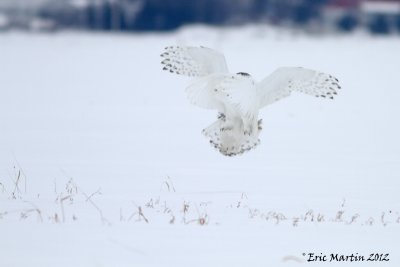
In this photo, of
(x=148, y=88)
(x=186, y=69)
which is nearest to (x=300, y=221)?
(x=186, y=69)

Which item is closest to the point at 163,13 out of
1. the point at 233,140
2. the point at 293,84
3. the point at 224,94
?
the point at 293,84

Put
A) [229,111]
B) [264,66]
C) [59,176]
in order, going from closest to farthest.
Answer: [229,111], [59,176], [264,66]

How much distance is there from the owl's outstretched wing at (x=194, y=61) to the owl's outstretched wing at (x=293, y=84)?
1.34 ft

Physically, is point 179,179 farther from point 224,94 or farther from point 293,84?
point 293,84

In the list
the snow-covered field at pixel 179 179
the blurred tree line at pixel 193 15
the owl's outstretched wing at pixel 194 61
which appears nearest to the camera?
the snow-covered field at pixel 179 179

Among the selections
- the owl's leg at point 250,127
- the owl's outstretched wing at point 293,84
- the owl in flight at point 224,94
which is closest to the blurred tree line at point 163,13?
the owl in flight at point 224,94

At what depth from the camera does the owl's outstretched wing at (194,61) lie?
7.08 m

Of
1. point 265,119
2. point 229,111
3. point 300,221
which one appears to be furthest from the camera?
point 265,119

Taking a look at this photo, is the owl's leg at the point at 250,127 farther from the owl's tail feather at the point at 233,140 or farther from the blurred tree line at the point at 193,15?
the blurred tree line at the point at 193,15

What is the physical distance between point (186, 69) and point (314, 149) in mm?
2919

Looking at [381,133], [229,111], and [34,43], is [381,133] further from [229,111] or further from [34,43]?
[34,43]

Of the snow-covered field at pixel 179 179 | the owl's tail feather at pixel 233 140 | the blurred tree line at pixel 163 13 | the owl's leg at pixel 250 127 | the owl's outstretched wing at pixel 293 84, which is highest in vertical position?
the owl's outstretched wing at pixel 293 84

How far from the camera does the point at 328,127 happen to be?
37.6 feet

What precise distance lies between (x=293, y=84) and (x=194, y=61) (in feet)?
3.05
